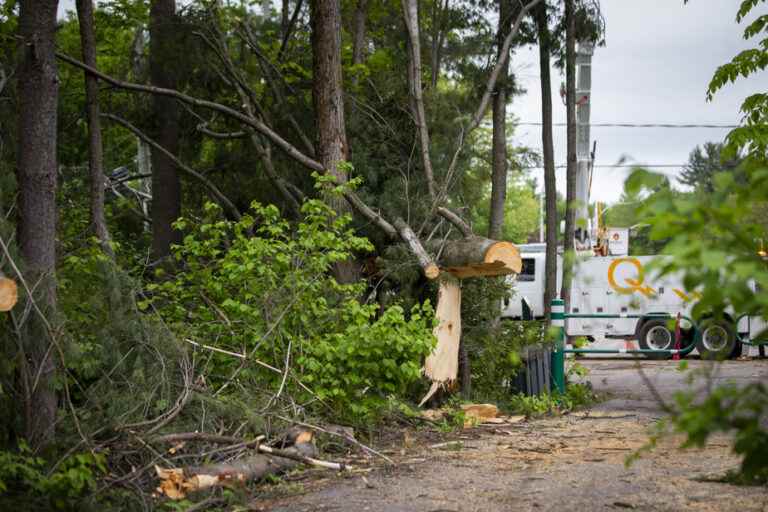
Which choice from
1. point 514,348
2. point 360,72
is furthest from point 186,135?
point 514,348

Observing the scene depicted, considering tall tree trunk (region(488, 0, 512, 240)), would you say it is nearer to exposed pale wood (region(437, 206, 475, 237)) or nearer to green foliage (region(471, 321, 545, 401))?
exposed pale wood (region(437, 206, 475, 237))

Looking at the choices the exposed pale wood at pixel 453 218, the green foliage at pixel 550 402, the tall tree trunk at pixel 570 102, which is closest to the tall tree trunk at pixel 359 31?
the tall tree trunk at pixel 570 102

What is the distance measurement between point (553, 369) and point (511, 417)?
155cm

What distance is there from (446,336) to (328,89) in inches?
152

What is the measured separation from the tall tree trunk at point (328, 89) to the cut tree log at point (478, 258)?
163 cm

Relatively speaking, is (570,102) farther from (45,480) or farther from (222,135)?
(45,480)

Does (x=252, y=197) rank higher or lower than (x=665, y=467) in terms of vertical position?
higher

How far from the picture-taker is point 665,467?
23.6ft

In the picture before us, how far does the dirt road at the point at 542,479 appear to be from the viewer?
6.02 meters

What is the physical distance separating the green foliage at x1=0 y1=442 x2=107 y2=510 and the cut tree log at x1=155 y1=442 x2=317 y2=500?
48 cm

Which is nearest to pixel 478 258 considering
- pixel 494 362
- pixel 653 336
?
pixel 494 362

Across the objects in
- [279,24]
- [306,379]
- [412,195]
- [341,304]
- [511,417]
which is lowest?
[511,417]

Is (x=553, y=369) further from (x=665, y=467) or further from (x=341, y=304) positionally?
(x=665, y=467)

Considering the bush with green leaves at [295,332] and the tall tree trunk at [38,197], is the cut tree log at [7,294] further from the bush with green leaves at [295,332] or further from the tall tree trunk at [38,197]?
the bush with green leaves at [295,332]
